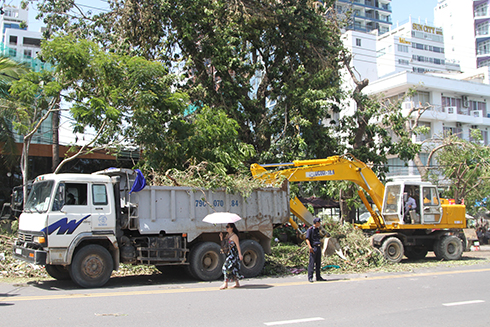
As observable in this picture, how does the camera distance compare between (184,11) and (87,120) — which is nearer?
(87,120)

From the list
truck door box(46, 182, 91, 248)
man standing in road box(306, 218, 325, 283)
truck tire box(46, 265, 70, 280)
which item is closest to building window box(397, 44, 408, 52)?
man standing in road box(306, 218, 325, 283)

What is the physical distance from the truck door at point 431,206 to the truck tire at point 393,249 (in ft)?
5.15

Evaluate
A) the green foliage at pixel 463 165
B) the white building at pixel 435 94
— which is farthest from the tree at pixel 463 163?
the white building at pixel 435 94

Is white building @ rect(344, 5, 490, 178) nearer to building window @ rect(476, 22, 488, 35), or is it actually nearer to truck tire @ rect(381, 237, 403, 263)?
truck tire @ rect(381, 237, 403, 263)

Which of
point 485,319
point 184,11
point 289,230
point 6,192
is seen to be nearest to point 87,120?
point 184,11

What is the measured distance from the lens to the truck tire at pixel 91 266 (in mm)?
9795

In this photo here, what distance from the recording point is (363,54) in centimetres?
4600

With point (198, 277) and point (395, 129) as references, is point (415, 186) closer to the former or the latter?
point (395, 129)

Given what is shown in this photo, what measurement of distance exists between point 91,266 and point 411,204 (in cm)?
1125

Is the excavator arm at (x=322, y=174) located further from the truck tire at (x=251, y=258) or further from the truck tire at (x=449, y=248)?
the truck tire at (x=449, y=248)

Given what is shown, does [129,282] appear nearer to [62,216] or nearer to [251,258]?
[62,216]

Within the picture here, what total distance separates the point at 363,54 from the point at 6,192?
36.2m

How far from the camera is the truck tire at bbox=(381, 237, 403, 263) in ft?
49.6

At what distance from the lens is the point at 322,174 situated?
14617 mm
